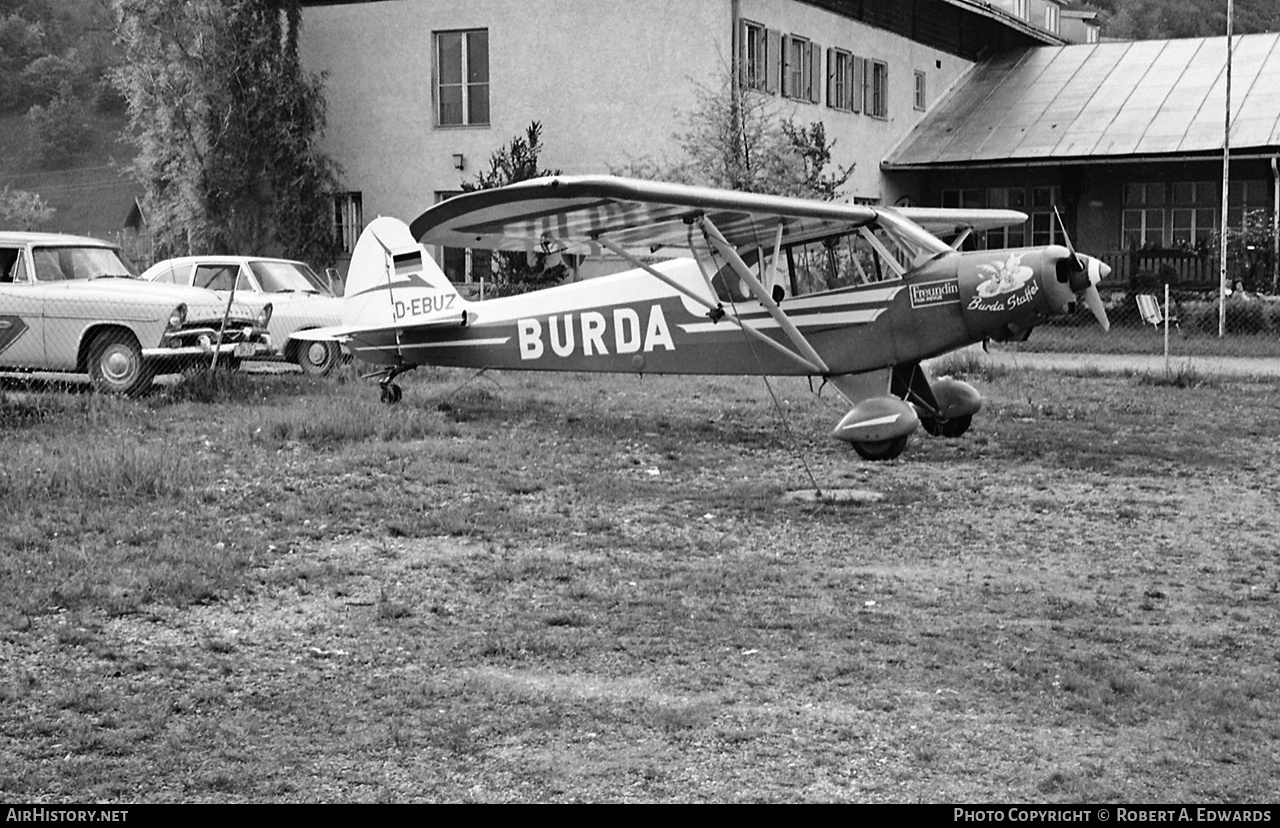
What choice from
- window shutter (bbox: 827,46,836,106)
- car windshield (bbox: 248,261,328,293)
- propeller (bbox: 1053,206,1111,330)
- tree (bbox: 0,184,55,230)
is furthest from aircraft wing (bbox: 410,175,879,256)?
tree (bbox: 0,184,55,230)

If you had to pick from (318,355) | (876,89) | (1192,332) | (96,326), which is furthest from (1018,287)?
(876,89)

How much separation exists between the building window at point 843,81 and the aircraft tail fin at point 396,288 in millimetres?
19547

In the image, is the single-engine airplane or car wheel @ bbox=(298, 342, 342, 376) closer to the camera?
the single-engine airplane

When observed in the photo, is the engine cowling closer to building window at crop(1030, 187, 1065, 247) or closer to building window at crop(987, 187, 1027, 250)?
building window at crop(987, 187, 1027, 250)

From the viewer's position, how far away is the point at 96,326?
650 inches

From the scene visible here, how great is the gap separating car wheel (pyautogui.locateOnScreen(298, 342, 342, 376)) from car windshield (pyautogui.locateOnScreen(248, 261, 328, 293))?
3.08 feet

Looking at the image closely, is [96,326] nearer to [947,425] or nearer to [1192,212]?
[947,425]

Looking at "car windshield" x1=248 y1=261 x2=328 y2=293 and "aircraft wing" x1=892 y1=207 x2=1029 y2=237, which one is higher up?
"aircraft wing" x1=892 y1=207 x2=1029 y2=237

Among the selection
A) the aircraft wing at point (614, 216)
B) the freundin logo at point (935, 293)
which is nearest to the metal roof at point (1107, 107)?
the aircraft wing at point (614, 216)

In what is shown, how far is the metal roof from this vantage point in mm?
34250

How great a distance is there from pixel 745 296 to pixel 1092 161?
23.1 meters

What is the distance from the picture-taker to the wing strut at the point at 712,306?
43.5 ft
